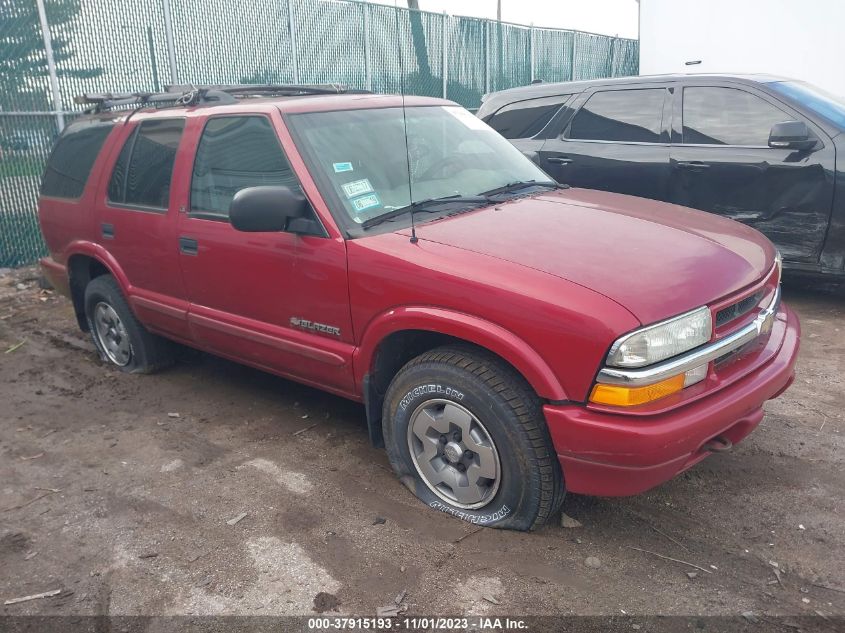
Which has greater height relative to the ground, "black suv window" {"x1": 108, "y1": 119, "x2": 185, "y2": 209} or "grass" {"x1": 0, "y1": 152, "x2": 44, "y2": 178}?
"black suv window" {"x1": 108, "y1": 119, "x2": 185, "y2": 209}

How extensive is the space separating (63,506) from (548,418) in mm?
2314

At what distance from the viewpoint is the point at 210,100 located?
4.37 metres

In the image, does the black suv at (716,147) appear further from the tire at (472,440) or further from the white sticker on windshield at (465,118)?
the tire at (472,440)

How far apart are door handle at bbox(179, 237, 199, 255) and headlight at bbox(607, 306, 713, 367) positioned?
244 centimetres

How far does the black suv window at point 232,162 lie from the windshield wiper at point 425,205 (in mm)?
445

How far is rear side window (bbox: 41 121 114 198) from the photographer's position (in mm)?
4879

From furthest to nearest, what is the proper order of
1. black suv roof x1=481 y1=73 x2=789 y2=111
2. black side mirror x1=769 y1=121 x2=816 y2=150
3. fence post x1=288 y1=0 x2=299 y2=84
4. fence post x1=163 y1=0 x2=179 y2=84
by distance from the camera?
fence post x1=288 y1=0 x2=299 y2=84 → fence post x1=163 y1=0 x2=179 y2=84 → black suv roof x1=481 y1=73 x2=789 y2=111 → black side mirror x1=769 y1=121 x2=816 y2=150

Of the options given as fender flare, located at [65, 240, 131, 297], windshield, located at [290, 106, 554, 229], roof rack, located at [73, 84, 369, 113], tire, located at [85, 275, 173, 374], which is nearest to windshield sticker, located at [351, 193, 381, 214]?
windshield, located at [290, 106, 554, 229]

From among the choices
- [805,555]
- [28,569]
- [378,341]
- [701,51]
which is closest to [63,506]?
[28,569]

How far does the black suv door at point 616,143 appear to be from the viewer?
20.1ft

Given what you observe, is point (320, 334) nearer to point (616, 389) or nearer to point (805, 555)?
point (616, 389)

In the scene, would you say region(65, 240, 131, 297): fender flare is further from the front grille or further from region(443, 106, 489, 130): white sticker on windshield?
the front grille

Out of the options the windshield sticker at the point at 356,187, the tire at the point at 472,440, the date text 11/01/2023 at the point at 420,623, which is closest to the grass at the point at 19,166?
the windshield sticker at the point at 356,187

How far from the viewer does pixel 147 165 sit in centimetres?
440
